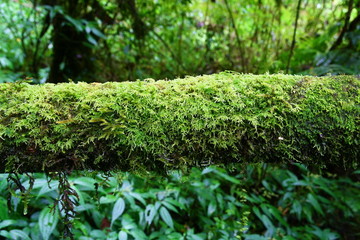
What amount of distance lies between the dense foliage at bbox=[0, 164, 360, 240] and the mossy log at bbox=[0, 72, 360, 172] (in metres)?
0.17

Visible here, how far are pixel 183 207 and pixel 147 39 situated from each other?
2532 millimetres

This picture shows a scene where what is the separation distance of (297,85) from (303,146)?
0.25m

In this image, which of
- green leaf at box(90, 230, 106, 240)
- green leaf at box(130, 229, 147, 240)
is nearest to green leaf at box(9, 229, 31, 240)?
green leaf at box(90, 230, 106, 240)

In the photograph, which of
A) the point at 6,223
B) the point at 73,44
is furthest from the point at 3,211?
the point at 73,44

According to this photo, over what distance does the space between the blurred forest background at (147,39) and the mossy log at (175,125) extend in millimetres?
2291

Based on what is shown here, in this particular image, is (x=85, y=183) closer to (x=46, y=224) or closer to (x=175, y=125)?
(x=46, y=224)

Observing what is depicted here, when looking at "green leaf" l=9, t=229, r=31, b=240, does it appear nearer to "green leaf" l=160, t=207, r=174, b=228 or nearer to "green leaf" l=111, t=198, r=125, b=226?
"green leaf" l=111, t=198, r=125, b=226

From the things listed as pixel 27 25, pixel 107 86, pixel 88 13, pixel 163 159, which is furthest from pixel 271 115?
Result: pixel 27 25

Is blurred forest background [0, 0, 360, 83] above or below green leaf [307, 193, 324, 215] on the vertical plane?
above

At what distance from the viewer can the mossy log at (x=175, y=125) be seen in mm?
980

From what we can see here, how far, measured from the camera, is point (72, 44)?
380 cm

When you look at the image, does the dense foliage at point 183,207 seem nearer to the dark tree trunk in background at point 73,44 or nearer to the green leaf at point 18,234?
the green leaf at point 18,234

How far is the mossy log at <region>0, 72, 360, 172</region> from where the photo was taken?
980 mm

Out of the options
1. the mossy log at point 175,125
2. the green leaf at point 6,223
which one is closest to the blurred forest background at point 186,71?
the green leaf at point 6,223
